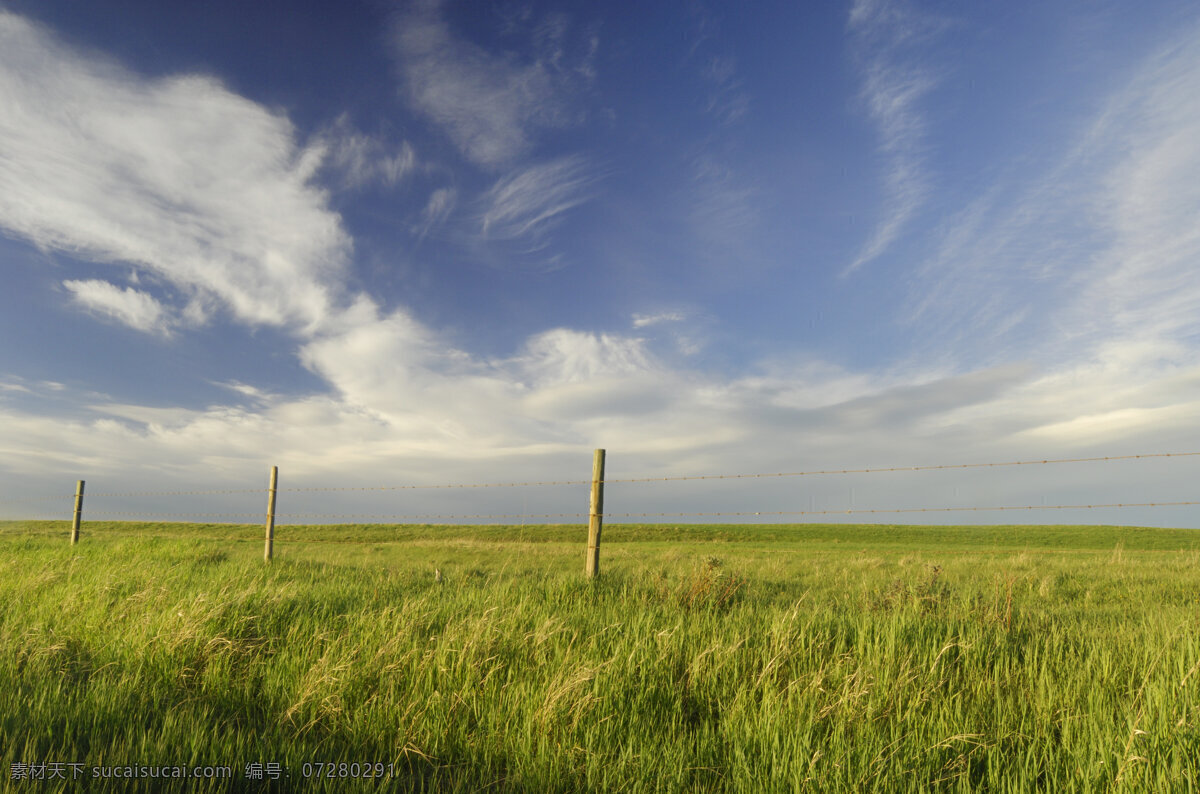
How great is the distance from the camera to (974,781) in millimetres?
3311

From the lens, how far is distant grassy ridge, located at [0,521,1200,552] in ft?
135

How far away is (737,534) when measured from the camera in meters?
47.0

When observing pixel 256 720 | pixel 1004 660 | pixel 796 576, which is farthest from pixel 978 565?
pixel 256 720

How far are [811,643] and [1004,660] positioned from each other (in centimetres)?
153

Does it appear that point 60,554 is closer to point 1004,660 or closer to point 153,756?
point 153,756

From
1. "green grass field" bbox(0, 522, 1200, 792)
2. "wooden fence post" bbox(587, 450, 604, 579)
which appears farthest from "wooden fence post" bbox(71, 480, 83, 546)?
"wooden fence post" bbox(587, 450, 604, 579)

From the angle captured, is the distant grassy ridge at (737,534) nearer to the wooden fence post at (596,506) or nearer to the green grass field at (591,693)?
the wooden fence post at (596,506)

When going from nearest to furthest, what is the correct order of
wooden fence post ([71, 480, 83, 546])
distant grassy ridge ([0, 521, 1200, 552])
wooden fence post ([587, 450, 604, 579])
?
wooden fence post ([587, 450, 604, 579]) < wooden fence post ([71, 480, 83, 546]) < distant grassy ridge ([0, 521, 1200, 552])

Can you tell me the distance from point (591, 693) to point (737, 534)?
149ft

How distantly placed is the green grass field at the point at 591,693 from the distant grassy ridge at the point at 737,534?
34246mm

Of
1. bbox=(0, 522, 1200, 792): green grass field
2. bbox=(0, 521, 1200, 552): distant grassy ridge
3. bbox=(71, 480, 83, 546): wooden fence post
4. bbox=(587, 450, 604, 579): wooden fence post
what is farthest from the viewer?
bbox=(0, 521, 1200, 552): distant grassy ridge

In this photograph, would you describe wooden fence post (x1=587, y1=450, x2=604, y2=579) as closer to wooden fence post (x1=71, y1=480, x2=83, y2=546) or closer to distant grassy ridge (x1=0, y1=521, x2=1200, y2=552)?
wooden fence post (x1=71, y1=480, x2=83, y2=546)

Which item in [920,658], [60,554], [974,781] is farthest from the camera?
[60,554]

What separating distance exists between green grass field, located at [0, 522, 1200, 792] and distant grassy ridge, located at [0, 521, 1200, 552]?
3425 cm
